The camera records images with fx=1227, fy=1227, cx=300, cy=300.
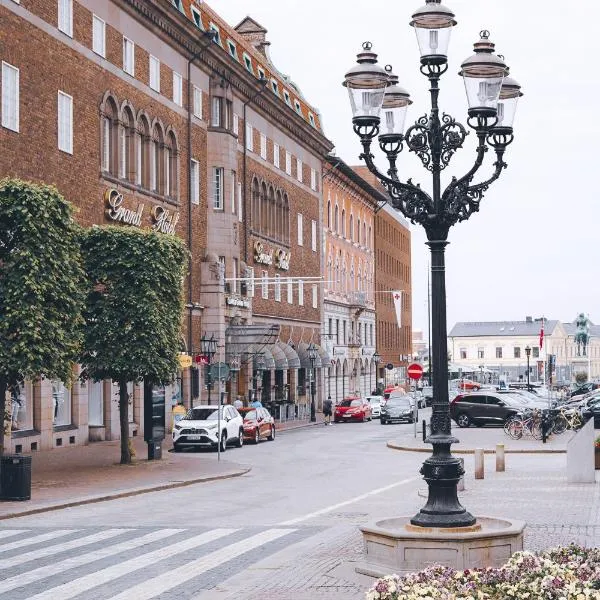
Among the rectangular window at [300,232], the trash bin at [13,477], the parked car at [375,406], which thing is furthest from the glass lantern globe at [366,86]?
the rectangular window at [300,232]

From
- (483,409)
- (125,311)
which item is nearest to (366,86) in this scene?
(125,311)

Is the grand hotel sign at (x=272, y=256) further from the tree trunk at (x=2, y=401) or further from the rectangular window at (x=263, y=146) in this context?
the tree trunk at (x=2, y=401)

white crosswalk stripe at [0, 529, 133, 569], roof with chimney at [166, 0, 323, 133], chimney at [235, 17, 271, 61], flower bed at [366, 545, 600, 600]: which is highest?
chimney at [235, 17, 271, 61]

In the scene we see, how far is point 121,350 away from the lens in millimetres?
32875

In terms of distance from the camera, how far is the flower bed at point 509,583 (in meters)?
8.70

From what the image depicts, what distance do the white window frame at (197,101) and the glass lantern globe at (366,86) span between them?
129 ft

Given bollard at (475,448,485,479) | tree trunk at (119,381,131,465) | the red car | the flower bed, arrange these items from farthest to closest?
the red car < tree trunk at (119,381,131,465) < bollard at (475,448,485,479) < the flower bed

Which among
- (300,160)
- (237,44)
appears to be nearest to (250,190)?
(237,44)

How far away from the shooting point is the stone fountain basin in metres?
12.9

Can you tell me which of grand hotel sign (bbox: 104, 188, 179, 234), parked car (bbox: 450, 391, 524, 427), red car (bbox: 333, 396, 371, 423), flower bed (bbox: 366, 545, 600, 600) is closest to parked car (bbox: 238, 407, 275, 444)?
grand hotel sign (bbox: 104, 188, 179, 234)

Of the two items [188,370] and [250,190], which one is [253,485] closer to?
[188,370]

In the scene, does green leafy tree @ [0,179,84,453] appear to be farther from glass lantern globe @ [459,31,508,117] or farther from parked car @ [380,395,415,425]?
parked car @ [380,395,415,425]

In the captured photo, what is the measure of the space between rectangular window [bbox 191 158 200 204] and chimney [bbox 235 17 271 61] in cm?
2332

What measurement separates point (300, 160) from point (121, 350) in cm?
4260
